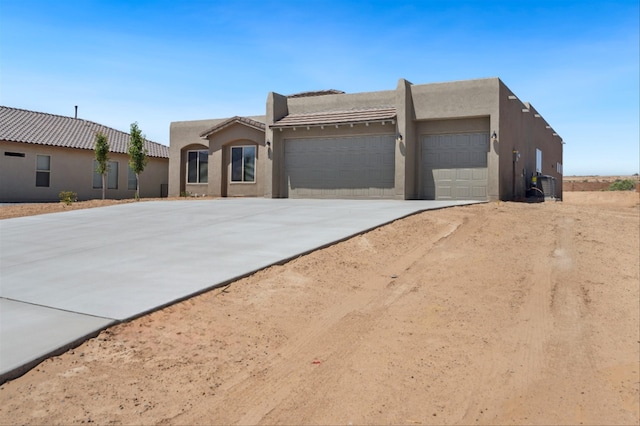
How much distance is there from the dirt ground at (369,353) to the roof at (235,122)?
51.5 feet

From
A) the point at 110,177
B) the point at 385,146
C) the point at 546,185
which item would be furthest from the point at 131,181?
the point at 546,185

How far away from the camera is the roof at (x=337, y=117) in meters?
19.9

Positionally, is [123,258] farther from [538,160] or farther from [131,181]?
[538,160]

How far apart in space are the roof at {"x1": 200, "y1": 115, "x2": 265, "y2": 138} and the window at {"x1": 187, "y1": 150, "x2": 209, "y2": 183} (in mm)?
1832

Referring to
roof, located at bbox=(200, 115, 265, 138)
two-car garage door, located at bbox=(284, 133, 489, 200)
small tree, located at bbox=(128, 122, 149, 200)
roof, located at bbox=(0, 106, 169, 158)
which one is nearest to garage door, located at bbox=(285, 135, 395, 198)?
two-car garage door, located at bbox=(284, 133, 489, 200)

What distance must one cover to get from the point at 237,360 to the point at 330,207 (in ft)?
36.0

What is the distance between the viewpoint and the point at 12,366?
450 centimetres

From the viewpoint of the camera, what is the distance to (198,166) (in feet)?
87.4

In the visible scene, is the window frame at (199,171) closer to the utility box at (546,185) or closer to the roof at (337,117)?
the roof at (337,117)

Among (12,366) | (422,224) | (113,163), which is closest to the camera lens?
(12,366)

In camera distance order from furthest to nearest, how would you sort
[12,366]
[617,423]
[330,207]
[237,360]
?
[330,207], [237,360], [12,366], [617,423]

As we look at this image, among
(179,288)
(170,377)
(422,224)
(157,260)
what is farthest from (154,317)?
(422,224)

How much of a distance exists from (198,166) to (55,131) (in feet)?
33.2

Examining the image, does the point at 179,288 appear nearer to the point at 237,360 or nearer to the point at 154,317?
the point at 154,317
